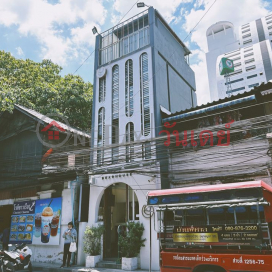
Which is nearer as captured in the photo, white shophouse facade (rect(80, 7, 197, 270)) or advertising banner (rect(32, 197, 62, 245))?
white shophouse facade (rect(80, 7, 197, 270))

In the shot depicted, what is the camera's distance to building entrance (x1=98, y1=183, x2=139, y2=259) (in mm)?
12698

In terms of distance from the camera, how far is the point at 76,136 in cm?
1733

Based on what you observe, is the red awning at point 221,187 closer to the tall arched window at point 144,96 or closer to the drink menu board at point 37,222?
the tall arched window at point 144,96

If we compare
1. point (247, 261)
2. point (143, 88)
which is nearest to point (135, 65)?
point (143, 88)

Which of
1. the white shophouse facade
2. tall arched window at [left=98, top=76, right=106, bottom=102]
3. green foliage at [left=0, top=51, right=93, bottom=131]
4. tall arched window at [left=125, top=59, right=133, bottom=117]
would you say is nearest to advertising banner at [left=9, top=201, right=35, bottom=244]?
the white shophouse facade

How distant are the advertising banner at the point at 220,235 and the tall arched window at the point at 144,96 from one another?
6594 millimetres

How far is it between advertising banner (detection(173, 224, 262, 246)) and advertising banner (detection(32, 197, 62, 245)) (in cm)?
797

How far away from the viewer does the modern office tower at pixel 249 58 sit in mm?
75812

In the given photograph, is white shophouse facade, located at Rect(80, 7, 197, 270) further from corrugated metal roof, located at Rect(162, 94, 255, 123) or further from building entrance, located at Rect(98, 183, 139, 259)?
corrugated metal roof, located at Rect(162, 94, 255, 123)

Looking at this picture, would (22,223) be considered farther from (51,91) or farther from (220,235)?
(220,235)

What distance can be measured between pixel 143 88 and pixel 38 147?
7.36 m

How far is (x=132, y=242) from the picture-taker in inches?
431

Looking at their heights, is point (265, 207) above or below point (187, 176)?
below

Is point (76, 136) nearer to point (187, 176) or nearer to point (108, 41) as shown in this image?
point (108, 41)
